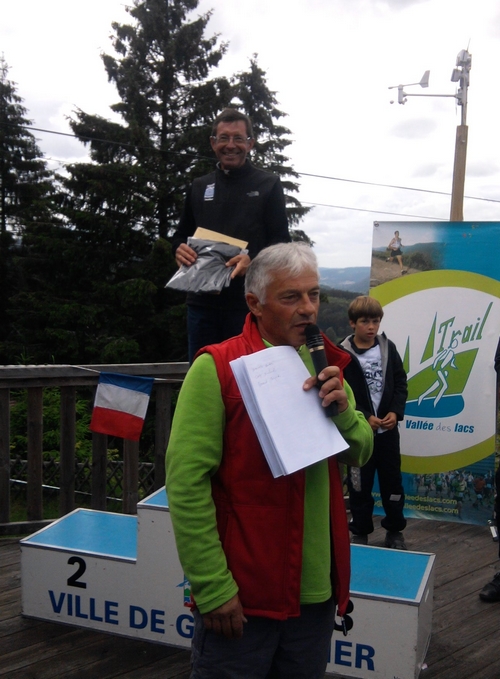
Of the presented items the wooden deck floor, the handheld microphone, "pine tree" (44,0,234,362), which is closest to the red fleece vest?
the handheld microphone

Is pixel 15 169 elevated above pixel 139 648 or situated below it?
above

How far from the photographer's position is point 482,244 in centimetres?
415

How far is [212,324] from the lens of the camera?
8.39 ft

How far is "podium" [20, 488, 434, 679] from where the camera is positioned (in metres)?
2.27

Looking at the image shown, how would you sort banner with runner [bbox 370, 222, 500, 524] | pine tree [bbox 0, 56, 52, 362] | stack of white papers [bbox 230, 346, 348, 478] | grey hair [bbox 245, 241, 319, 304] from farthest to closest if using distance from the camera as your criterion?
1. pine tree [bbox 0, 56, 52, 362]
2. banner with runner [bbox 370, 222, 500, 524]
3. grey hair [bbox 245, 241, 319, 304]
4. stack of white papers [bbox 230, 346, 348, 478]

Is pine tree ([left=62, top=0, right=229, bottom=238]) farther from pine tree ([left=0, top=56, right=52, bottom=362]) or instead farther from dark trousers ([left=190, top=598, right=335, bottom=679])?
dark trousers ([left=190, top=598, right=335, bottom=679])

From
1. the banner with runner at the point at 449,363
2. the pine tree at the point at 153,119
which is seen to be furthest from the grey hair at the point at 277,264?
the pine tree at the point at 153,119

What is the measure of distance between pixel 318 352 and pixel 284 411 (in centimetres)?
15

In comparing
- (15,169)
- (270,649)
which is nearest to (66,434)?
(270,649)

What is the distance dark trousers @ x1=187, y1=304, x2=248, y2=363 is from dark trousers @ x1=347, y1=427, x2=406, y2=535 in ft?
4.82

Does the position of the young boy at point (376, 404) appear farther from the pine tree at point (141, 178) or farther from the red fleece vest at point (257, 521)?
the pine tree at point (141, 178)

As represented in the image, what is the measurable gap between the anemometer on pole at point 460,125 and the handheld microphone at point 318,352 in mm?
8463

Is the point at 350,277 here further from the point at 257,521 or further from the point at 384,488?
the point at 257,521

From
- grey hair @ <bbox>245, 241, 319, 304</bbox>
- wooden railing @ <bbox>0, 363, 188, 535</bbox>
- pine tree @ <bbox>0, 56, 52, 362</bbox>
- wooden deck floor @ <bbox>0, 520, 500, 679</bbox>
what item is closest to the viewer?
grey hair @ <bbox>245, 241, 319, 304</bbox>
